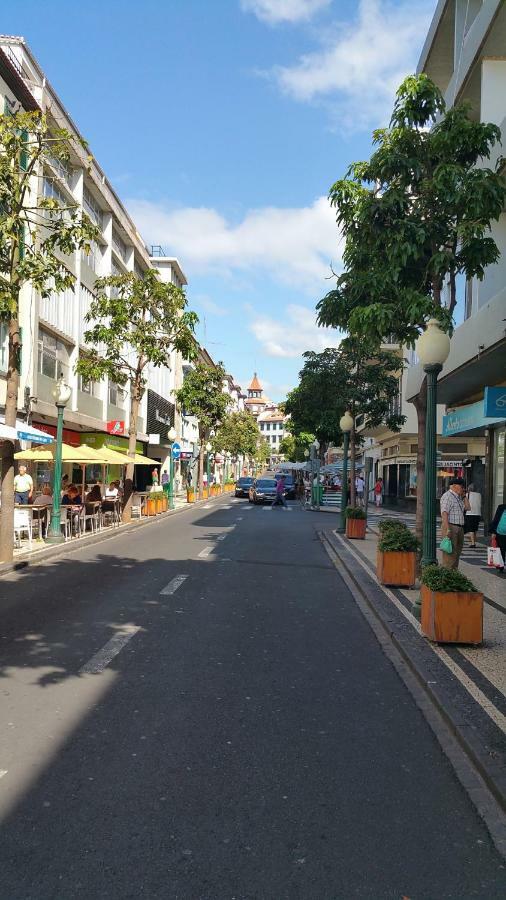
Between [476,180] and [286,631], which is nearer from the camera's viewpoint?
[286,631]

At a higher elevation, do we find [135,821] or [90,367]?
[90,367]

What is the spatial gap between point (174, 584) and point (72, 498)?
33.4 feet

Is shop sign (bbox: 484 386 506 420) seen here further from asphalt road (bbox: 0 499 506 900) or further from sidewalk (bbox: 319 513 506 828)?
asphalt road (bbox: 0 499 506 900)

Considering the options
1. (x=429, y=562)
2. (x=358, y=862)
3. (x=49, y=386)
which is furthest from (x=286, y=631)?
(x=49, y=386)

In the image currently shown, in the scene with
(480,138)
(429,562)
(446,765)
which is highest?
(480,138)

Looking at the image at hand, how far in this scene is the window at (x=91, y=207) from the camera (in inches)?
1341

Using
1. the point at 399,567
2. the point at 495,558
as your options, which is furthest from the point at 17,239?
the point at 495,558

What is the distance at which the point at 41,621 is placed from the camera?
8359 millimetres

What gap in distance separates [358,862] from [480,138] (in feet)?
35.0

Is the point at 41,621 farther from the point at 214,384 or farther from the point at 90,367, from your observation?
the point at 214,384

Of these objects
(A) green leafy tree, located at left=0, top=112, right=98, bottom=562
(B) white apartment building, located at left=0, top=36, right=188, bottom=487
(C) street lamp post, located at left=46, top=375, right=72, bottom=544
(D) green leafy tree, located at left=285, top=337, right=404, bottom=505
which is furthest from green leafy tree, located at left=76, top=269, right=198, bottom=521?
(A) green leafy tree, located at left=0, top=112, right=98, bottom=562

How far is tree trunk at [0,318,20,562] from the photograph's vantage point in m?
13.2

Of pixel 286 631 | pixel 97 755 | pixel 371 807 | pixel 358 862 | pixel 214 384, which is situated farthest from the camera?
pixel 214 384

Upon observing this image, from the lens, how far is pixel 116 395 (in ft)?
133
